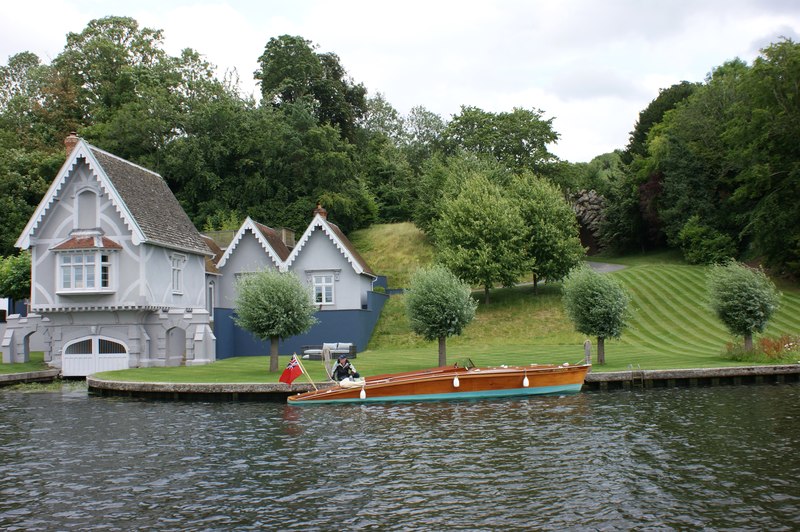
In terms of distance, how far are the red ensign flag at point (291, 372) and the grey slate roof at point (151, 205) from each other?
1542 centimetres

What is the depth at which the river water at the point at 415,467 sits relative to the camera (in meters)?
13.7

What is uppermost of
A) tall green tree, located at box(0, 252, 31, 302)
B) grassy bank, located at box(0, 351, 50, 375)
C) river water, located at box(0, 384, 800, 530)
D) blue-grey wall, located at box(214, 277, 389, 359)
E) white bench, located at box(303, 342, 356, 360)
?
tall green tree, located at box(0, 252, 31, 302)

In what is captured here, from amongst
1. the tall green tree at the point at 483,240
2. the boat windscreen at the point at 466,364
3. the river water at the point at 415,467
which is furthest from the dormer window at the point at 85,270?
the tall green tree at the point at 483,240

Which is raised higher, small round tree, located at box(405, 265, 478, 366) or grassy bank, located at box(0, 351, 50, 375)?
small round tree, located at box(405, 265, 478, 366)

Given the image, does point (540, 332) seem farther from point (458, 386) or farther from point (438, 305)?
point (458, 386)

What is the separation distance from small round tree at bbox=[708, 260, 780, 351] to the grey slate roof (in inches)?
1205

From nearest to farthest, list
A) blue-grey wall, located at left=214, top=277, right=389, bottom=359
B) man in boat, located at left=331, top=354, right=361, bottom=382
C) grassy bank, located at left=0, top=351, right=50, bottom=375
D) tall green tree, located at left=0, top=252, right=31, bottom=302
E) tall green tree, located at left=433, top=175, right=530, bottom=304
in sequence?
1. man in boat, located at left=331, top=354, right=361, bottom=382
2. grassy bank, located at left=0, top=351, right=50, bottom=375
3. blue-grey wall, located at left=214, top=277, right=389, bottom=359
4. tall green tree, located at left=0, top=252, right=31, bottom=302
5. tall green tree, located at left=433, top=175, right=530, bottom=304

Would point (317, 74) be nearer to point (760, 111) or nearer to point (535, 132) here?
point (535, 132)

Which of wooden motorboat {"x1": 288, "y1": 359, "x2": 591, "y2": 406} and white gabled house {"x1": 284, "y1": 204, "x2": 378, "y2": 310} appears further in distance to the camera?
white gabled house {"x1": 284, "y1": 204, "x2": 378, "y2": 310}

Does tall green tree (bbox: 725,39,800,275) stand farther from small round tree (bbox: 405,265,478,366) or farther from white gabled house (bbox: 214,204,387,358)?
small round tree (bbox: 405,265,478,366)

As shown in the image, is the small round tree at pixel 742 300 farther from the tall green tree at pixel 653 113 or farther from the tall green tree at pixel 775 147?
the tall green tree at pixel 653 113

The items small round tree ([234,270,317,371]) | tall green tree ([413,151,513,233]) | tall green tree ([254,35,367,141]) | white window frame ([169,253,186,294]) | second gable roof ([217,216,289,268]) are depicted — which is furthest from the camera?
tall green tree ([254,35,367,141])

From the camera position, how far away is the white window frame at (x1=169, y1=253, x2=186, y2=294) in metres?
44.8

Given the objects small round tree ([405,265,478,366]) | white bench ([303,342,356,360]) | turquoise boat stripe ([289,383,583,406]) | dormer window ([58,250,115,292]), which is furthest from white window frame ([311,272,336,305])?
Result: turquoise boat stripe ([289,383,583,406])
